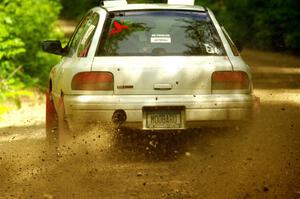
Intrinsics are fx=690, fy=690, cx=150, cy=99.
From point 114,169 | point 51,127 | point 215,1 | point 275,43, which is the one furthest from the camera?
point 215,1

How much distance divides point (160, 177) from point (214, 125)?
0.95m

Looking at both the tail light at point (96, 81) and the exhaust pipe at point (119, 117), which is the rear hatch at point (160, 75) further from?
the exhaust pipe at point (119, 117)

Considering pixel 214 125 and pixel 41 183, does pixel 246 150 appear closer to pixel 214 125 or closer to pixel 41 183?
pixel 214 125

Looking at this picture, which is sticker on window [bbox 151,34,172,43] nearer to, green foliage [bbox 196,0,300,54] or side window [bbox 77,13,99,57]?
side window [bbox 77,13,99,57]

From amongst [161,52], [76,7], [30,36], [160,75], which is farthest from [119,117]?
[76,7]

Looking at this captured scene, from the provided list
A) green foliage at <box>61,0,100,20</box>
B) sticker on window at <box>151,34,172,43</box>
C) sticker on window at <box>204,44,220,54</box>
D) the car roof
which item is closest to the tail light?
sticker on window at <box>151,34,172,43</box>

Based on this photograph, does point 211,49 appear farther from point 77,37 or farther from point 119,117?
point 77,37

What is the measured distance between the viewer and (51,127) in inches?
353

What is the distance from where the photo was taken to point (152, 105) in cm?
713

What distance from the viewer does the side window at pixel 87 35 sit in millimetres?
7551

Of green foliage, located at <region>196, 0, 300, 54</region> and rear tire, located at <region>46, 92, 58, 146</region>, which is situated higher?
rear tire, located at <region>46, 92, 58, 146</region>

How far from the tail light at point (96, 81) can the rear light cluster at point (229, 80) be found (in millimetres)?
1094

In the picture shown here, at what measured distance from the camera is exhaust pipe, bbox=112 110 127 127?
23.4ft

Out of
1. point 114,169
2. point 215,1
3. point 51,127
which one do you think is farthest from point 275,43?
point 114,169
